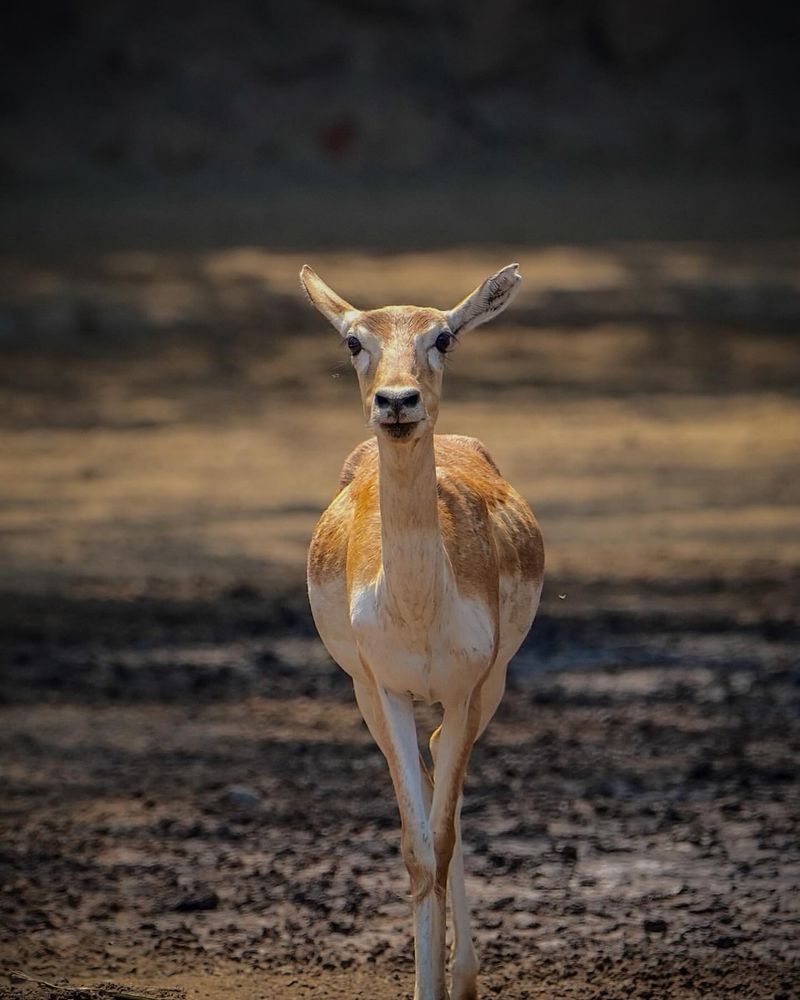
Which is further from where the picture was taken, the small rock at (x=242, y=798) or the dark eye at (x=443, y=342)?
the small rock at (x=242, y=798)

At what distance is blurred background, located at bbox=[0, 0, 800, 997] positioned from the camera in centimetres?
713

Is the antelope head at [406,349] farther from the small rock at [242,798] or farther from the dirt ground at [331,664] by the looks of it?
the small rock at [242,798]

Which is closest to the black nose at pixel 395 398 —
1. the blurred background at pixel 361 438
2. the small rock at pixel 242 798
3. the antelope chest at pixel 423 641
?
the antelope chest at pixel 423 641

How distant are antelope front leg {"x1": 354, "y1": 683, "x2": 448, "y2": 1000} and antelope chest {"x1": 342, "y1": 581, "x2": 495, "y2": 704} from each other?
11 cm

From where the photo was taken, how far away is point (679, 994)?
6.14 metres

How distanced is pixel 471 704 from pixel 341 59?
68.0ft

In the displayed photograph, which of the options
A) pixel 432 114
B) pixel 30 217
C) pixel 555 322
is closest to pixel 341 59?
pixel 432 114

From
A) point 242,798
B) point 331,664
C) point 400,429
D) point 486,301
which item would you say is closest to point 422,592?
point 400,429

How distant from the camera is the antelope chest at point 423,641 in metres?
5.47

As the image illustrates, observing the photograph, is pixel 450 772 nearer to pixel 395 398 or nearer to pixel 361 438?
pixel 395 398

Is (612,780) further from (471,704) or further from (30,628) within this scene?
(30,628)

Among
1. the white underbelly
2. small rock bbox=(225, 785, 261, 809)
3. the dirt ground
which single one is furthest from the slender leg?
small rock bbox=(225, 785, 261, 809)

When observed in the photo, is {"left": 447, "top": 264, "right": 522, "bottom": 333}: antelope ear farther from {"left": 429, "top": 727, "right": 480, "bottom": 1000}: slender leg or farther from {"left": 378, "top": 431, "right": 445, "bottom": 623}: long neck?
{"left": 429, "top": 727, "right": 480, "bottom": 1000}: slender leg

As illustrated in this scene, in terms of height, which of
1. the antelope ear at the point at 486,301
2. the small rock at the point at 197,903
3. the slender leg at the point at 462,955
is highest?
the antelope ear at the point at 486,301
